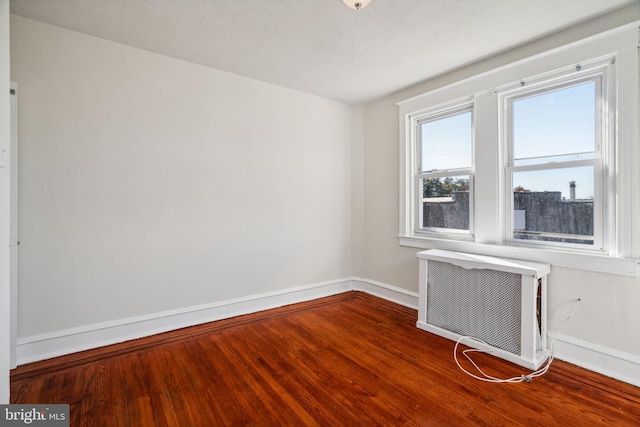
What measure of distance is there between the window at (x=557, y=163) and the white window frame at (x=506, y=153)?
52mm

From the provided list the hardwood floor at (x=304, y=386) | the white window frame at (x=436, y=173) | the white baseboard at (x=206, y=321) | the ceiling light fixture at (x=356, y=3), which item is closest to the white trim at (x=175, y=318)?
the white baseboard at (x=206, y=321)

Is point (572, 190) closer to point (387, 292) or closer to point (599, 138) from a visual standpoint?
point (599, 138)

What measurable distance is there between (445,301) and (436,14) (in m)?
2.39

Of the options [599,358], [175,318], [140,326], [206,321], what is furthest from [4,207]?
[599,358]

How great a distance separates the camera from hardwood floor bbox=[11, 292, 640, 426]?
1750mm

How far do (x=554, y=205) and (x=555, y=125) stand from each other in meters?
0.68

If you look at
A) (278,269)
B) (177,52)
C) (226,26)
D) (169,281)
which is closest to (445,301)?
(278,269)

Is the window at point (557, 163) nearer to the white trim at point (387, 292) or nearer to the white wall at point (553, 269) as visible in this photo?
the white wall at point (553, 269)

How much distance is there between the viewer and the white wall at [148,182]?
7.69ft

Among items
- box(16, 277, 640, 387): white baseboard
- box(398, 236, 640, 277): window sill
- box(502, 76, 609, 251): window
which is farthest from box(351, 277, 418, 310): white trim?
box(502, 76, 609, 251): window

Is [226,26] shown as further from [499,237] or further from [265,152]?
[499,237]

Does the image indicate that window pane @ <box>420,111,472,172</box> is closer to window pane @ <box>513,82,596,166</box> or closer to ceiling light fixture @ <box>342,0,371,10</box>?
window pane @ <box>513,82,596,166</box>

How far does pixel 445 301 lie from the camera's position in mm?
2838

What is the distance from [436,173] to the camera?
346 cm
